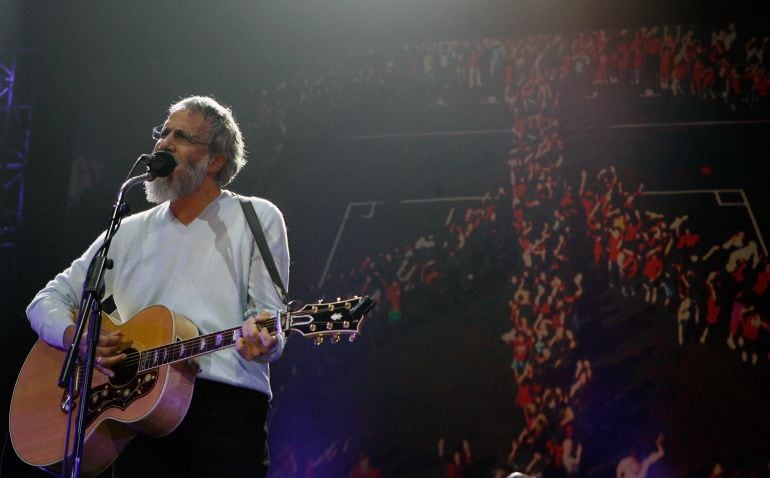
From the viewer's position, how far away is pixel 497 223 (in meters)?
5.11

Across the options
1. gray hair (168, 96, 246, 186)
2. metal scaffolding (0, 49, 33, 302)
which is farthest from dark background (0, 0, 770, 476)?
gray hair (168, 96, 246, 186)

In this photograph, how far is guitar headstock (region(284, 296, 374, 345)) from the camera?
98.3 inches

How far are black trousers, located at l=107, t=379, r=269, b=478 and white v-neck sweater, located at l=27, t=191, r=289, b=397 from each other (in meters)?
0.07

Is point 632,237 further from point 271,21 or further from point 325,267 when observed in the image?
point 271,21

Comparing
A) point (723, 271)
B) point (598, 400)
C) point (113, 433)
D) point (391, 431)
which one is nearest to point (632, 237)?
point (723, 271)

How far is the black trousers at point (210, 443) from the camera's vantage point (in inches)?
101

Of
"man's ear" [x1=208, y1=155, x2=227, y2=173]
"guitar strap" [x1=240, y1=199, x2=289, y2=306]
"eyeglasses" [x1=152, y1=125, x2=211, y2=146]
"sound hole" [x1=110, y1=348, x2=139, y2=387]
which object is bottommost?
"sound hole" [x1=110, y1=348, x2=139, y2=387]

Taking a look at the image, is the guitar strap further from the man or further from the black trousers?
the black trousers

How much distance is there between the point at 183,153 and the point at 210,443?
1.17 meters

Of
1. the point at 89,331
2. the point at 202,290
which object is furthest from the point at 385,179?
the point at 89,331

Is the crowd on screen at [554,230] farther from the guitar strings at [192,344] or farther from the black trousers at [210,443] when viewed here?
the guitar strings at [192,344]

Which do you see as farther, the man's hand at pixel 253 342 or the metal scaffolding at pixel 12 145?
the metal scaffolding at pixel 12 145

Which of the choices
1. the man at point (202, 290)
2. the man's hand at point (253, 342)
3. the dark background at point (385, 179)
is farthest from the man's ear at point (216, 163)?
the dark background at point (385, 179)

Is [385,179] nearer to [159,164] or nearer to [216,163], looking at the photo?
[216,163]
